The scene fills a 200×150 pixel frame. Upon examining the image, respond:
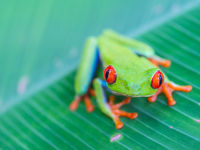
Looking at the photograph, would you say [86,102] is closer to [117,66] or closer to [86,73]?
[86,73]

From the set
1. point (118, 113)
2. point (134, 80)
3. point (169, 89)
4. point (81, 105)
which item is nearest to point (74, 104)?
point (81, 105)

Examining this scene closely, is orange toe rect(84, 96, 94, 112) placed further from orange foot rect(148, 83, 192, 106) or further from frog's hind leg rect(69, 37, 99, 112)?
orange foot rect(148, 83, 192, 106)

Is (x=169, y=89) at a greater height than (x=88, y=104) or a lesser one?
greater

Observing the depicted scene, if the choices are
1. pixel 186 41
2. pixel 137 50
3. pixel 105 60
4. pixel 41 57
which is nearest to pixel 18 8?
pixel 41 57

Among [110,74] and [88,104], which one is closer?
[110,74]

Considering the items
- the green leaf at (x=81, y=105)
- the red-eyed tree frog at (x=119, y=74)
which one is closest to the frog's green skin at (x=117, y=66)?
the red-eyed tree frog at (x=119, y=74)

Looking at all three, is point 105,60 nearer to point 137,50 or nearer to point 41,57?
point 137,50

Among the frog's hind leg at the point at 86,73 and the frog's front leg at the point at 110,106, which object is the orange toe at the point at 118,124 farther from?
the frog's hind leg at the point at 86,73

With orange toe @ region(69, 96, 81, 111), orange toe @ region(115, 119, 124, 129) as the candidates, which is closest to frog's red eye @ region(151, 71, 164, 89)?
orange toe @ region(115, 119, 124, 129)
